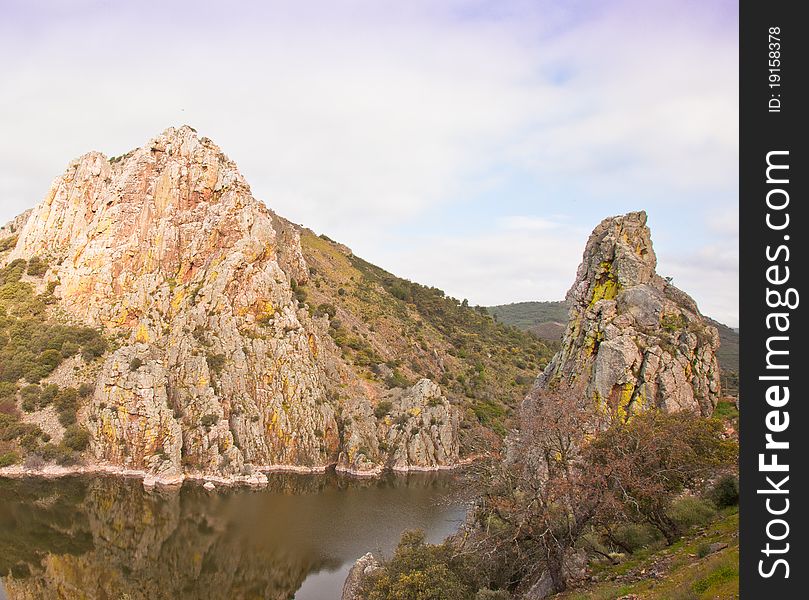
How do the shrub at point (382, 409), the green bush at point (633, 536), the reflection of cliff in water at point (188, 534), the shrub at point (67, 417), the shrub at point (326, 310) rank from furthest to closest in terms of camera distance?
the shrub at point (326, 310) → the shrub at point (382, 409) → the shrub at point (67, 417) → the reflection of cliff in water at point (188, 534) → the green bush at point (633, 536)

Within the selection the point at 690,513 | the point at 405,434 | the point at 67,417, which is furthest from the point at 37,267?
the point at 690,513

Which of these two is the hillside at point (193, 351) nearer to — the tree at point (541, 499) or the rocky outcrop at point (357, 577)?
the rocky outcrop at point (357, 577)

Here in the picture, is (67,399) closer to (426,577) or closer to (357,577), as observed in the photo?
(357,577)

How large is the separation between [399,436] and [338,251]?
7056 centimetres

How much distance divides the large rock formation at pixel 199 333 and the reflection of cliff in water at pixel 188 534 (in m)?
8.44

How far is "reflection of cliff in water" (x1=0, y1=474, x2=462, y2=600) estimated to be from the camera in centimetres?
3388

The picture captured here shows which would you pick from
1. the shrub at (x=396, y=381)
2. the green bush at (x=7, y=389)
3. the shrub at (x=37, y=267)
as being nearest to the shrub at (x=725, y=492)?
the shrub at (x=396, y=381)

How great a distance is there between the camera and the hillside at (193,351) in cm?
6444

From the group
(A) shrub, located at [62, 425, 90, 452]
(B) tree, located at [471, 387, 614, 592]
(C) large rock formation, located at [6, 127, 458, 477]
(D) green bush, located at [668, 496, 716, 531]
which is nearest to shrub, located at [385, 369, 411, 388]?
(C) large rock formation, located at [6, 127, 458, 477]

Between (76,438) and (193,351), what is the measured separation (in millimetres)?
16559

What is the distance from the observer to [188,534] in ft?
141

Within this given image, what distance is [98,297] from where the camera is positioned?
264 ft
